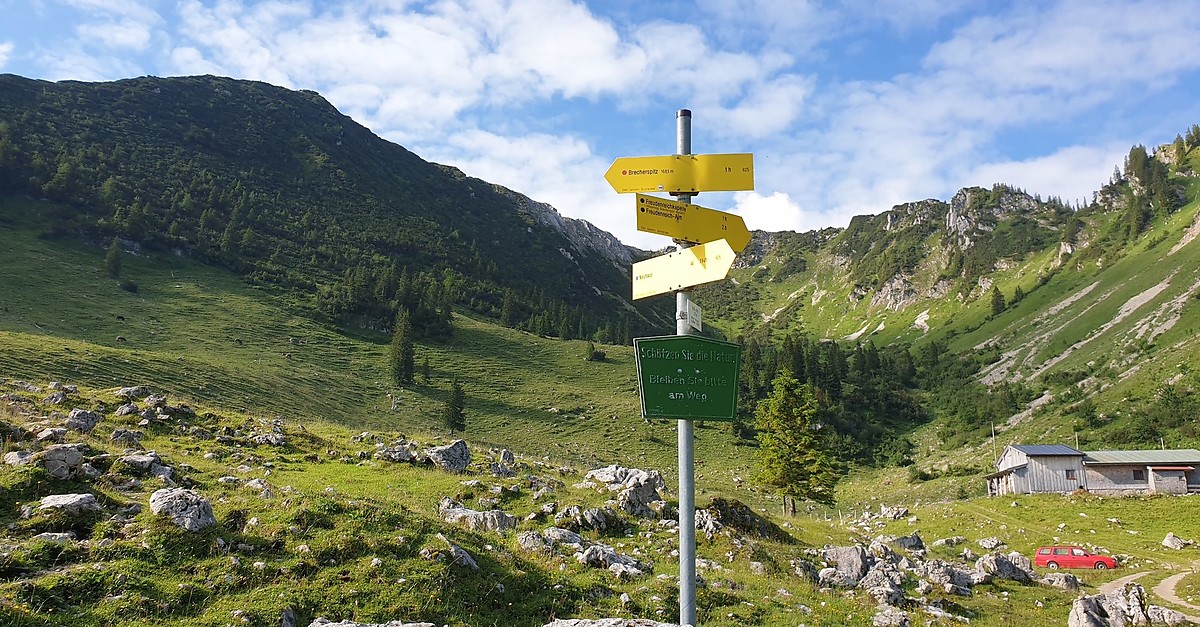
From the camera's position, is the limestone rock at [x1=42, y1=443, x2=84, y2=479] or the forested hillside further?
the forested hillside

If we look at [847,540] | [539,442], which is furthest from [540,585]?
[539,442]

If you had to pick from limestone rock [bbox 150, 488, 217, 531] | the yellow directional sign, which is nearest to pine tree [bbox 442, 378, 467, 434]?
limestone rock [bbox 150, 488, 217, 531]

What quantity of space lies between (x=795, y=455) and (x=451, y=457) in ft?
115

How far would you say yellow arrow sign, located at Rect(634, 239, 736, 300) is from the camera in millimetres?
6199

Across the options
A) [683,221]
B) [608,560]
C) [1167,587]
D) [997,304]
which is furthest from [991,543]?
[997,304]

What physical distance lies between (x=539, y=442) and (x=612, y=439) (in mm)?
9352

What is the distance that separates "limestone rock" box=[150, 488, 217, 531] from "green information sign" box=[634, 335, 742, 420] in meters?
10.3

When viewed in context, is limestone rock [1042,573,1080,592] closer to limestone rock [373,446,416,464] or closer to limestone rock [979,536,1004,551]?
→ limestone rock [979,536,1004,551]

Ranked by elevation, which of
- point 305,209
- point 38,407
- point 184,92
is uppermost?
point 184,92

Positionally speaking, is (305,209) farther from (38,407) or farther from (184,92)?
(38,407)

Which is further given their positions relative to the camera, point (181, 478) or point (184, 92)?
point (184, 92)

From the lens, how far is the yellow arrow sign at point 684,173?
6.76 m

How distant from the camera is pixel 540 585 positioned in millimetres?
12812

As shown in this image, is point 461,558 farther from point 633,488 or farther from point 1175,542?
point 1175,542
